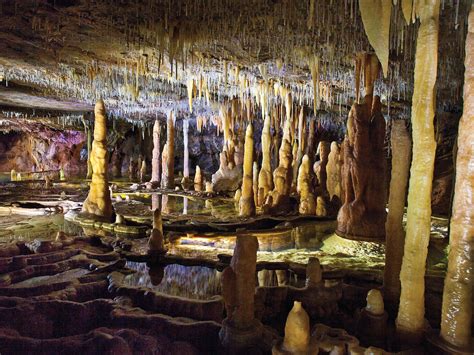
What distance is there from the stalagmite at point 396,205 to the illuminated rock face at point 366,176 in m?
3.87

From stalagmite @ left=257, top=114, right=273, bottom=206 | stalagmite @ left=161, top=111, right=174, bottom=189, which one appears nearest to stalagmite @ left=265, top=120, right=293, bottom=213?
stalagmite @ left=257, top=114, right=273, bottom=206

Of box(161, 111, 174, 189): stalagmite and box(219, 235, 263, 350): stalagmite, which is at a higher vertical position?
box(161, 111, 174, 189): stalagmite

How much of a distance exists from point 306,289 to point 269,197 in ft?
25.8

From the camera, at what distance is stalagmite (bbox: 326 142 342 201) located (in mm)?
13297

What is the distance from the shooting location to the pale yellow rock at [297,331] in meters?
3.72

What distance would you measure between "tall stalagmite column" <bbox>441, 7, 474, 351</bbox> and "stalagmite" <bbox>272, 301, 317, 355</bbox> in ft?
4.55

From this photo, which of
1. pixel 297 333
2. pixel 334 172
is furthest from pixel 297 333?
pixel 334 172

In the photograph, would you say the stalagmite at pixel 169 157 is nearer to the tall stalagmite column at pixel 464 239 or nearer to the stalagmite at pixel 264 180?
the stalagmite at pixel 264 180

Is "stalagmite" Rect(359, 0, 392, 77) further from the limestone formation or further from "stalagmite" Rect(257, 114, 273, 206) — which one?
"stalagmite" Rect(257, 114, 273, 206)

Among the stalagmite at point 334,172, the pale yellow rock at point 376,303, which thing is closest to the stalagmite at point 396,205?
the pale yellow rock at point 376,303

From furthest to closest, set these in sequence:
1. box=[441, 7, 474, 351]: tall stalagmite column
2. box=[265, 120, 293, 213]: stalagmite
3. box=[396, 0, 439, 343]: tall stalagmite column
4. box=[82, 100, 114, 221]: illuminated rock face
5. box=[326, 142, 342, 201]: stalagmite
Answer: box=[326, 142, 342, 201]: stalagmite, box=[265, 120, 293, 213]: stalagmite, box=[82, 100, 114, 221]: illuminated rock face, box=[396, 0, 439, 343]: tall stalagmite column, box=[441, 7, 474, 351]: tall stalagmite column

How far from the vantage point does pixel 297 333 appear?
3.73m

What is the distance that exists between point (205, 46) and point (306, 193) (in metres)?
6.08

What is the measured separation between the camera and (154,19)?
7184mm
